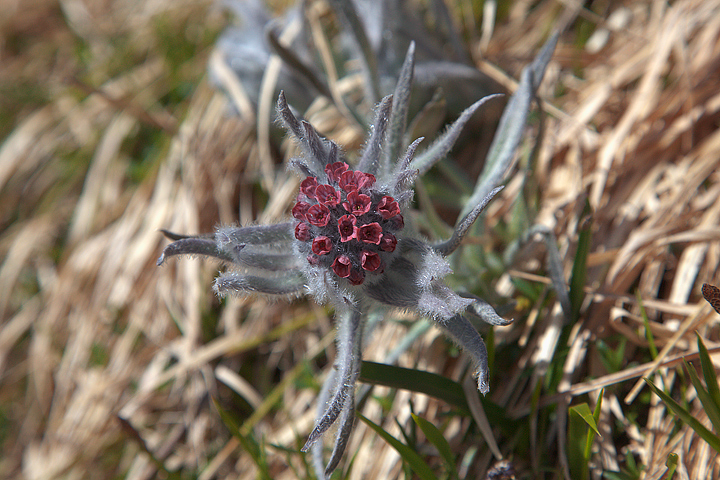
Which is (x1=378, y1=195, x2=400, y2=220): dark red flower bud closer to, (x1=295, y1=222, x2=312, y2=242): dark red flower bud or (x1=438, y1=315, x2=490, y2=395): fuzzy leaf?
(x1=295, y1=222, x2=312, y2=242): dark red flower bud

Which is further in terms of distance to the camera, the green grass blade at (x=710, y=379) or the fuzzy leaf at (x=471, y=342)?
the green grass blade at (x=710, y=379)

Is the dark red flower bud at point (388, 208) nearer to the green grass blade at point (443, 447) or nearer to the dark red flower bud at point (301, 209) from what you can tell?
the dark red flower bud at point (301, 209)

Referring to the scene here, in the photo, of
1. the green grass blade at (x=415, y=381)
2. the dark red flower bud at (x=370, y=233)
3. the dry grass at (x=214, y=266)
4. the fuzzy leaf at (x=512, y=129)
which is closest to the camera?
the dark red flower bud at (x=370, y=233)

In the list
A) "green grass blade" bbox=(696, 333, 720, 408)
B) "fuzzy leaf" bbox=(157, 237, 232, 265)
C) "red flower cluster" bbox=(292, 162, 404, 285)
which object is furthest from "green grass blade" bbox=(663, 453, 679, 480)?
"fuzzy leaf" bbox=(157, 237, 232, 265)

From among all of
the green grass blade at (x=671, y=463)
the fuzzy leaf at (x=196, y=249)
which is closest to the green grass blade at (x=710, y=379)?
the green grass blade at (x=671, y=463)

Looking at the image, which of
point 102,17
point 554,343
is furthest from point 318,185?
point 102,17

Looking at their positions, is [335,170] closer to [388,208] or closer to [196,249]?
[388,208]

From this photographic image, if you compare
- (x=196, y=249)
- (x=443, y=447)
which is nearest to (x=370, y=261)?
(x=196, y=249)
